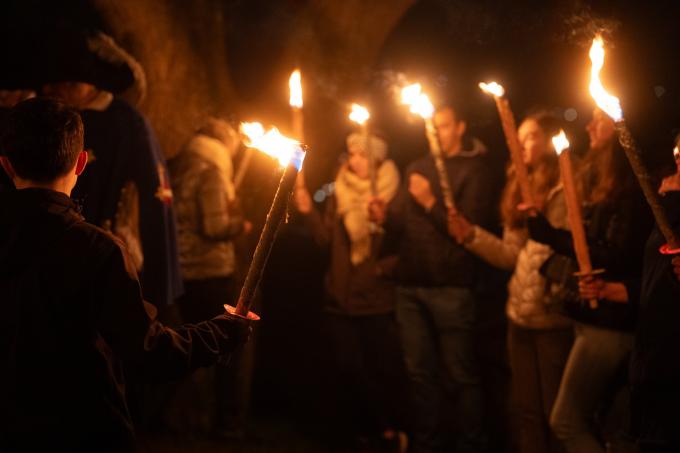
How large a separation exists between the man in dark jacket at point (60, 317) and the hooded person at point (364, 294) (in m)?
3.42

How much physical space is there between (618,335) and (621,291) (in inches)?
9.5

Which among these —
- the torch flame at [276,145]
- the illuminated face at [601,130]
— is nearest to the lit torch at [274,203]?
the torch flame at [276,145]

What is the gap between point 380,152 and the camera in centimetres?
626

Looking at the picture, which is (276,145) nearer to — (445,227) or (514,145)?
(514,145)

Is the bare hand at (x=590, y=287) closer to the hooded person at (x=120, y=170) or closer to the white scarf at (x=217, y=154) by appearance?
the hooded person at (x=120, y=170)

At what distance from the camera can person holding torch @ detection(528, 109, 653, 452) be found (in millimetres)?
3914

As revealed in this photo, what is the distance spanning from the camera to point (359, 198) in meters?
6.09

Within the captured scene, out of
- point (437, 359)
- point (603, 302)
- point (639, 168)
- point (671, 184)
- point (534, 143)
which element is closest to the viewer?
point (639, 168)

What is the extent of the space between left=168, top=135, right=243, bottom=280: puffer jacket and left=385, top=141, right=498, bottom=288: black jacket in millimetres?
1359

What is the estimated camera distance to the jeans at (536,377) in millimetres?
4445

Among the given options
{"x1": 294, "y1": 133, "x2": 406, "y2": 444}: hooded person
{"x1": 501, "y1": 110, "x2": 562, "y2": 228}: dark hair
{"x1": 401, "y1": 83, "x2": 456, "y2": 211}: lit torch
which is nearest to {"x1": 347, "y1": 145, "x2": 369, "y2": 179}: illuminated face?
{"x1": 294, "y1": 133, "x2": 406, "y2": 444}: hooded person

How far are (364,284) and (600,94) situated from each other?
292 centimetres

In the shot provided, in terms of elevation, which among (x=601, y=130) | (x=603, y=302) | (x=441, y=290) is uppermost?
(x=601, y=130)

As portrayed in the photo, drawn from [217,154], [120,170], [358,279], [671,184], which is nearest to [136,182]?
[120,170]
